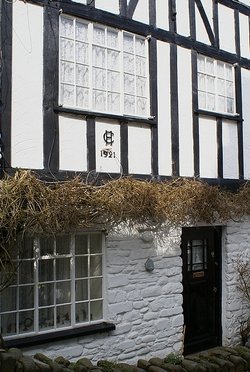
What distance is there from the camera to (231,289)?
25.3ft

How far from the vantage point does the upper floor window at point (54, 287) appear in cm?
A: 554

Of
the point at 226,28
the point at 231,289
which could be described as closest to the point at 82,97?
the point at 226,28

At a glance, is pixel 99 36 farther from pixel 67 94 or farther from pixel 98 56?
pixel 67 94

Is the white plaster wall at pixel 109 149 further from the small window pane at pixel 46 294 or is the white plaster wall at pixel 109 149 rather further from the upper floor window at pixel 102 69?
the small window pane at pixel 46 294

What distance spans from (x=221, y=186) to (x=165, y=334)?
8.34ft

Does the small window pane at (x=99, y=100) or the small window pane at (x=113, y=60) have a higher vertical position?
the small window pane at (x=113, y=60)

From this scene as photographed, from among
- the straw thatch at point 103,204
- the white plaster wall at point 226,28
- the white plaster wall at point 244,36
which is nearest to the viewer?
the straw thatch at point 103,204

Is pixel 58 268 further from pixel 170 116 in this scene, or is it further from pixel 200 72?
pixel 200 72

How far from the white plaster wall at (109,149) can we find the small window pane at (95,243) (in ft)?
2.96

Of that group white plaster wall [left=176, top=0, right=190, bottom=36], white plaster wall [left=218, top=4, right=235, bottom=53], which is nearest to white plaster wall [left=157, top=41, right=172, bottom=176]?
white plaster wall [left=176, top=0, right=190, bottom=36]

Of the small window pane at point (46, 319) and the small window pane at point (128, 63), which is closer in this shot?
the small window pane at point (46, 319)

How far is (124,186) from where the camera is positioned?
6.16m

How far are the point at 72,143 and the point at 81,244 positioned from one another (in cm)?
136

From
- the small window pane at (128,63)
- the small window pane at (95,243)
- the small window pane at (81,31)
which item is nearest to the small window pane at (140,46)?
the small window pane at (128,63)
